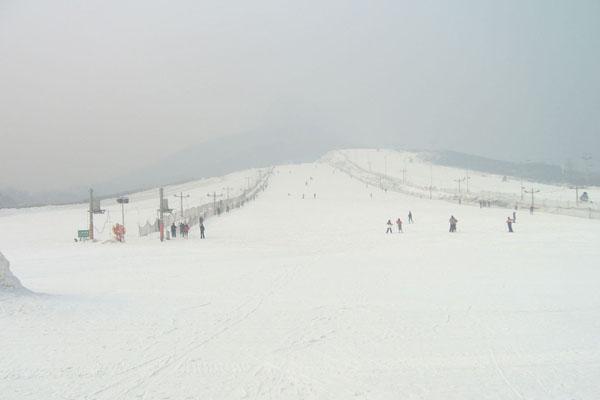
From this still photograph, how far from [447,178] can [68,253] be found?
106 meters

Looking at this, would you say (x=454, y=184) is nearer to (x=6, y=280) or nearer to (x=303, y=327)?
(x=303, y=327)

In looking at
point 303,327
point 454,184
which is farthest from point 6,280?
point 454,184

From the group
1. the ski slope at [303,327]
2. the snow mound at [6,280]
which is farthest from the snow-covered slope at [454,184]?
the snow mound at [6,280]

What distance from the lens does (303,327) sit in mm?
8203

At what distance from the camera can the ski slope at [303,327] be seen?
5.77 meters

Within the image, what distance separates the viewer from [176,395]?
17.8 feet

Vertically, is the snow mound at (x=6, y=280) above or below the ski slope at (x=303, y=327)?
above

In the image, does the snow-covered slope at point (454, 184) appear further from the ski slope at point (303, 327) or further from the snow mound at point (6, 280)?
the snow mound at point (6, 280)

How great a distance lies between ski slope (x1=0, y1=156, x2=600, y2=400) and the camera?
5770 millimetres

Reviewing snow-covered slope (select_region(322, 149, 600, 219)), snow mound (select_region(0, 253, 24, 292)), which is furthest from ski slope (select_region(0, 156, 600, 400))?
snow-covered slope (select_region(322, 149, 600, 219))

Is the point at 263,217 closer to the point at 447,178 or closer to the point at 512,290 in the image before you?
the point at 512,290

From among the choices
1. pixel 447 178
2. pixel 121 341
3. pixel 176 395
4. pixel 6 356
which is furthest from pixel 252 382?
pixel 447 178

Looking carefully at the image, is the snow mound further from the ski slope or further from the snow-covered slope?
the snow-covered slope

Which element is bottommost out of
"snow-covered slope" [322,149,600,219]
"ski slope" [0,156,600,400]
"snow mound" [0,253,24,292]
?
"ski slope" [0,156,600,400]
